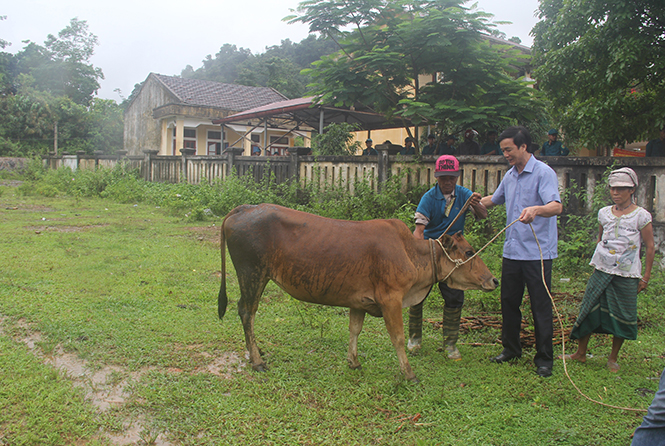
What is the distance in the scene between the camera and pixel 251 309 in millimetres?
3924

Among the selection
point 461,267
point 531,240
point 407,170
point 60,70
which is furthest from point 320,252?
point 60,70

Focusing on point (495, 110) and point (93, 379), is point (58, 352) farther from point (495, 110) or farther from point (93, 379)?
point (495, 110)

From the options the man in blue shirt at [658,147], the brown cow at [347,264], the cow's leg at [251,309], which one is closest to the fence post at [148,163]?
the man in blue shirt at [658,147]

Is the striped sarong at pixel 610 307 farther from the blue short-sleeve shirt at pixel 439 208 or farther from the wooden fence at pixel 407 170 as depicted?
the wooden fence at pixel 407 170

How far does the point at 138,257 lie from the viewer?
295 inches

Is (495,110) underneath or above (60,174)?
above

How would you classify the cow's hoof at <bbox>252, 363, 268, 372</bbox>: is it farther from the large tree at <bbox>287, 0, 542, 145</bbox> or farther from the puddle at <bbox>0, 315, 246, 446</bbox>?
the large tree at <bbox>287, 0, 542, 145</bbox>

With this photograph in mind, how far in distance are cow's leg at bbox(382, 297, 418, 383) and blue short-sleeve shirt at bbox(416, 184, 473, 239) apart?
36.1 inches

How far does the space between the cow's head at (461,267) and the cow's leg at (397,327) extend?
0.49 m

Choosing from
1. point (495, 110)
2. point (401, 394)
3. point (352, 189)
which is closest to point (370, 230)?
point (401, 394)

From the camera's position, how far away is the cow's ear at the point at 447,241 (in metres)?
3.87

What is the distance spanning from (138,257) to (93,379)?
4.14m

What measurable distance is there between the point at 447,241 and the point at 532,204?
2.56ft

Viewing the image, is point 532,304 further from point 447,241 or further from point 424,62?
point 424,62
